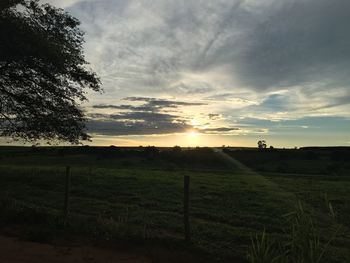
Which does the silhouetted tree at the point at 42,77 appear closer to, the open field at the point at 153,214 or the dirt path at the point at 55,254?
the open field at the point at 153,214

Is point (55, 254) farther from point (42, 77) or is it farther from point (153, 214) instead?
point (42, 77)

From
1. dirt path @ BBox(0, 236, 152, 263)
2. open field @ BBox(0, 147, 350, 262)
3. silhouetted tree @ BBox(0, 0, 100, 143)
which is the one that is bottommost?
dirt path @ BBox(0, 236, 152, 263)

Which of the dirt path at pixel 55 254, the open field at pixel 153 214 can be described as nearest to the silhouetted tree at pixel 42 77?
the open field at pixel 153 214

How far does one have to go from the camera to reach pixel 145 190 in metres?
27.1

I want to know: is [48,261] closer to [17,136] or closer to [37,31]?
[37,31]

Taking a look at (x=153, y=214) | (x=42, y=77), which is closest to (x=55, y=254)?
(x=153, y=214)

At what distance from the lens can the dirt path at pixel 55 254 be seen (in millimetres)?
9750

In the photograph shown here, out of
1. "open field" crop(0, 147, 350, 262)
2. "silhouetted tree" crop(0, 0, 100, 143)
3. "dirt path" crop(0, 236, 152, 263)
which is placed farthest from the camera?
"silhouetted tree" crop(0, 0, 100, 143)

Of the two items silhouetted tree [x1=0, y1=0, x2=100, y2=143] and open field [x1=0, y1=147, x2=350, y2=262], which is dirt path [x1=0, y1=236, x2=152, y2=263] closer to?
open field [x1=0, y1=147, x2=350, y2=262]

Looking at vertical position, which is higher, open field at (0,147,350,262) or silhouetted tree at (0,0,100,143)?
silhouetted tree at (0,0,100,143)

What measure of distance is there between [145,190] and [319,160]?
269 feet

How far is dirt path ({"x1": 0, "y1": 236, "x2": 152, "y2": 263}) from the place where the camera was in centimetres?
975

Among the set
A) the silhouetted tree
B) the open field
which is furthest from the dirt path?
the silhouetted tree

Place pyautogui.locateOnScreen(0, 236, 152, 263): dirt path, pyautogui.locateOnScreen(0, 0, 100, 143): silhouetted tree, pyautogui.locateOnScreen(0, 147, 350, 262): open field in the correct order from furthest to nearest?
pyautogui.locateOnScreen(0, 0, 100, 143): silhouetted tree
pyautogui.locateOnScreen(0, 147, 350, 262): open field
pyautogui.locateOnScreen(0, 236, 152, 263): dirt path
